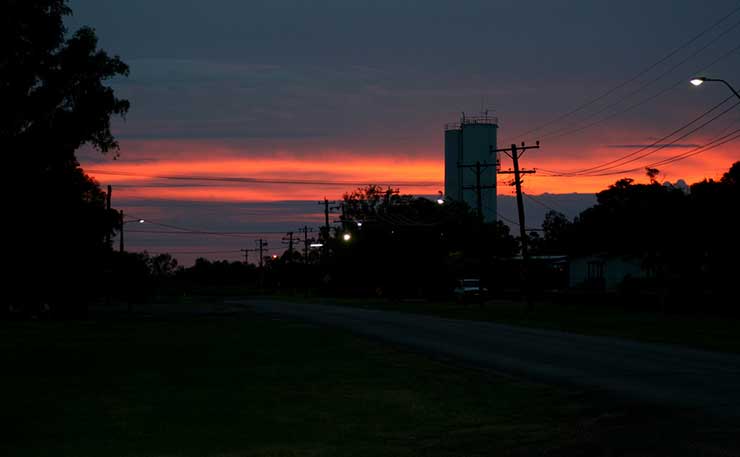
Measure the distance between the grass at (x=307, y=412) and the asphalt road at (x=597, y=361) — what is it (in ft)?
3.99

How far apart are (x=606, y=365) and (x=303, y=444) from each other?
1250 centimetres

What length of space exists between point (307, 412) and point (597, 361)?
11.1 meters

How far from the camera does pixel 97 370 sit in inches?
867

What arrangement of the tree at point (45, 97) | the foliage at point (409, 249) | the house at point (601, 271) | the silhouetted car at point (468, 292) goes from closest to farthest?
the tree at point (45, 97) < the silhouetted car at point (468, 292) < the house at point (601, 271) < the foliage at point (409, 249)

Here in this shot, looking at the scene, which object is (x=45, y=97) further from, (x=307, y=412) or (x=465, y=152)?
(x=465, y=152)

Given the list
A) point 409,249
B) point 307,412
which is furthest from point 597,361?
point 409,249

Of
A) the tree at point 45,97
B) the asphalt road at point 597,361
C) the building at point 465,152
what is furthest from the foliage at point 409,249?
the tree at point 45,97

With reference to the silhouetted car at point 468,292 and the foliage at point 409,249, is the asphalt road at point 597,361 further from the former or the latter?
the foliage at point 409,249

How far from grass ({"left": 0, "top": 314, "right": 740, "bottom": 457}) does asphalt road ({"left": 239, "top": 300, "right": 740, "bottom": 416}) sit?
3.99 feet

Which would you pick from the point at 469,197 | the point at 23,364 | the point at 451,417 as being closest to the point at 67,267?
the point at 23,364

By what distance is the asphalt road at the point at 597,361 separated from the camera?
17.2 m

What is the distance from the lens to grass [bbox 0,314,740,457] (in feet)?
38.5

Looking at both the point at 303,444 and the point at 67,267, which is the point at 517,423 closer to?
the point at 303,444

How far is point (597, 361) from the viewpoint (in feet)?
79.3
